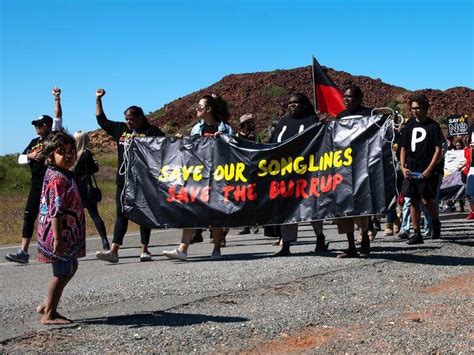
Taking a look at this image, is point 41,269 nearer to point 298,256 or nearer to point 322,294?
point 298,256

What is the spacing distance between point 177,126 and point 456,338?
78080 millimetres

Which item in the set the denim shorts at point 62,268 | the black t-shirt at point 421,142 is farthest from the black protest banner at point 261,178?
the denim shorts at point 62,268

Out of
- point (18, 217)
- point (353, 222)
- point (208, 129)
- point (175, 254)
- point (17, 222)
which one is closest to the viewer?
point (353, 222)

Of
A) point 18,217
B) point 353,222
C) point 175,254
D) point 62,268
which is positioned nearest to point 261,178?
point 353,222

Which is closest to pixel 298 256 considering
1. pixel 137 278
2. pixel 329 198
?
pixel 329 198

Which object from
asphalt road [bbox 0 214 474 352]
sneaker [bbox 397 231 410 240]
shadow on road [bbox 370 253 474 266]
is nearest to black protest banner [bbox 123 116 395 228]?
asphalt road [bbox 0 214 474 352]

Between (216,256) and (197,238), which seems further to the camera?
(197,238)

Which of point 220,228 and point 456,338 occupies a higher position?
point 220,228

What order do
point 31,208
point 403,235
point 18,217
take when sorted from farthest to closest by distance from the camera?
1. point 18,217
2. point 403,235
3. point 31,208

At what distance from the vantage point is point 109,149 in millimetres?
76188

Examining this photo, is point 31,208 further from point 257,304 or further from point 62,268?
point 257,304

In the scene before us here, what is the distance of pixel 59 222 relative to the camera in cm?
560

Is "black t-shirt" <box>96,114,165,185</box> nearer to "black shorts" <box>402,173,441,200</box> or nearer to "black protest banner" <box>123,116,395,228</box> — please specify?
"black protest banner" <box>123,116,395,228</box>

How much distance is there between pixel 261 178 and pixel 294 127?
28.8 inches
